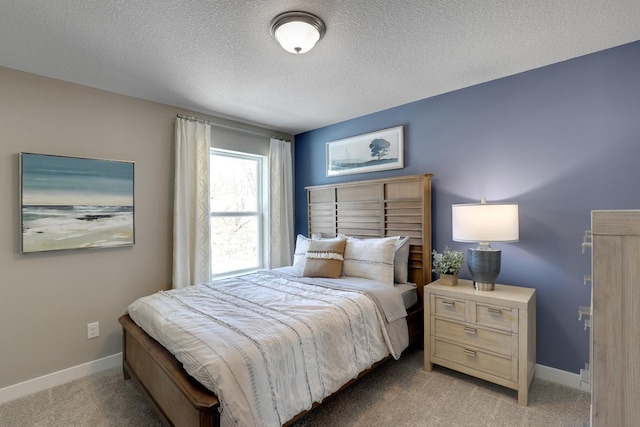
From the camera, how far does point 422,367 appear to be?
8.37 ft

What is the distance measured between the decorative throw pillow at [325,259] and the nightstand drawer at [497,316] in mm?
1218

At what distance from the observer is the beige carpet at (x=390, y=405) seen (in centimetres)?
189

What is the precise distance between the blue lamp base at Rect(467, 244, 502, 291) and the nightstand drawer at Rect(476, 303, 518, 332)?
195 mm

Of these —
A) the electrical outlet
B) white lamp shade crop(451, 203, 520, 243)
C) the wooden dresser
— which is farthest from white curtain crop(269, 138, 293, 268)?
the wooden dresser

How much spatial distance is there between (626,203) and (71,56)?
4.04m

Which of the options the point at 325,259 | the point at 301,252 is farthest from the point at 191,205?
the point at 325,259

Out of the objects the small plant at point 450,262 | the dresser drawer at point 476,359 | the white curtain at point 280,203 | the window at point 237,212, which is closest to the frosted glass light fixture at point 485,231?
the small plant at point 450,262

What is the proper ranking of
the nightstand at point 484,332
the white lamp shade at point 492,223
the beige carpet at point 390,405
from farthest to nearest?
the white lamp shade at point 492,223
the nightstand at point 484,332
the beige carpet at point 390,405

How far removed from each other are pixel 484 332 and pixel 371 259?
1055 mm

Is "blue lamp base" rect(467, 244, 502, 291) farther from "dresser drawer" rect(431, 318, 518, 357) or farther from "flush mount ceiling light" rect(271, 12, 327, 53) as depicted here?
"flush mount ceiling light" rect(271, 12, 327, 53)

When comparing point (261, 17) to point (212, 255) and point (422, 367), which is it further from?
point (422, 367)

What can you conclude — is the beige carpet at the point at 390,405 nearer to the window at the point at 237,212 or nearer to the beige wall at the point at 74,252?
the beige wall at the point at 74,252

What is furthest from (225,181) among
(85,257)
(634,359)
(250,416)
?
(634,359)

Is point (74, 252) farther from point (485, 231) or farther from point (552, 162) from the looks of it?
point (552, 162)
